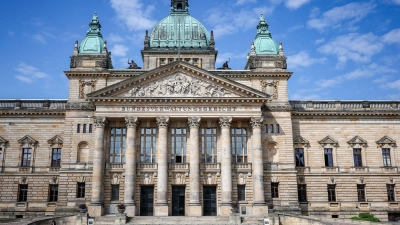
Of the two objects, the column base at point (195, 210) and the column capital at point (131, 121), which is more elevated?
the column capital at point (131, 121)

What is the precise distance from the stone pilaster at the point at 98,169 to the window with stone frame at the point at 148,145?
437cm

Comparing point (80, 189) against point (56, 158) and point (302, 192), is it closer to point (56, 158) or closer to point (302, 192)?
point (56, 158)

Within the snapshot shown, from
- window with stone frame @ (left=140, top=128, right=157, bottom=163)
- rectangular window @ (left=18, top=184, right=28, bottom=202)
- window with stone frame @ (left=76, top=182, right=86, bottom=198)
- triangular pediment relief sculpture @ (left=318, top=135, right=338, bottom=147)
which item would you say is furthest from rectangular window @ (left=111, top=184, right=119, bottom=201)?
triangular pediment relief sculpture @ (left=318, top=135, right=338, bottom=147)

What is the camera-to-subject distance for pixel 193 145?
45.0 meters

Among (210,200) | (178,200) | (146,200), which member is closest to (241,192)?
(210,200)

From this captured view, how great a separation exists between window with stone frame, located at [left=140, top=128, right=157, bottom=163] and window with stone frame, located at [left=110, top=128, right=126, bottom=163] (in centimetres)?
204

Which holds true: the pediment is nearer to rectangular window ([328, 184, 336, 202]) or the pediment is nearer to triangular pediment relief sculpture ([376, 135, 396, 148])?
rectangular window ([328, 184, 336, 202])

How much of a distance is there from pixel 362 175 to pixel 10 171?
4151cm

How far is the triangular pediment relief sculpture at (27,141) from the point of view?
49.1 m

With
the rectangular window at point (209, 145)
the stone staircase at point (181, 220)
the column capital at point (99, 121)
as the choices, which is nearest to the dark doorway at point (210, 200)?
the rectangular window at point (209, 145)

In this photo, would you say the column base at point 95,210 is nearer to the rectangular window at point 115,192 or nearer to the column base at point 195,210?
the rectangular window at point 115,192

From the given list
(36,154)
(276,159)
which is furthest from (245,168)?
(36,154)

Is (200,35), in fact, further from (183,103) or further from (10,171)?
(10,171)

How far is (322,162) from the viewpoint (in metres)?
49.6
